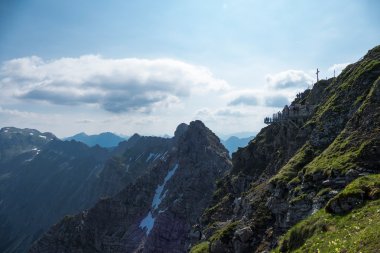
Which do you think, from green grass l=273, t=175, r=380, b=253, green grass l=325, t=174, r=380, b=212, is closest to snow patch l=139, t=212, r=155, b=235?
green grass l=273, t=175, r=380, b=253

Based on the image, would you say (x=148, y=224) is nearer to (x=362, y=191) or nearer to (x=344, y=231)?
(x=362, y=191)

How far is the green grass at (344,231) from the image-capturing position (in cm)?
3822

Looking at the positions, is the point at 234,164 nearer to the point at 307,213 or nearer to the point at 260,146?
the point at 260,146

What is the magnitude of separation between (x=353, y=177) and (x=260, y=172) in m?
55.4

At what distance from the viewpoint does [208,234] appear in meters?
108

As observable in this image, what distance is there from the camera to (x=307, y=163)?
77938 millimetres

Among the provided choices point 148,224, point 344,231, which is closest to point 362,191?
point 344,231

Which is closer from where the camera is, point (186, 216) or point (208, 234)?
point (208, 234)

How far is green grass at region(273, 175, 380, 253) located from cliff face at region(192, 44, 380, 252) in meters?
2.98

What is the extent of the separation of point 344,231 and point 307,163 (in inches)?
1360

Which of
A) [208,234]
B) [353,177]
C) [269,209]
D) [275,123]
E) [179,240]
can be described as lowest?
[179,240]

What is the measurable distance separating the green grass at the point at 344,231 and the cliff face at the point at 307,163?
9.79ft

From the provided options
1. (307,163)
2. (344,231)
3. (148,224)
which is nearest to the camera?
(344,231)

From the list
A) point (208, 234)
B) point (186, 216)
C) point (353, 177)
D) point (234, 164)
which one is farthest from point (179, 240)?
point (353, 177)
